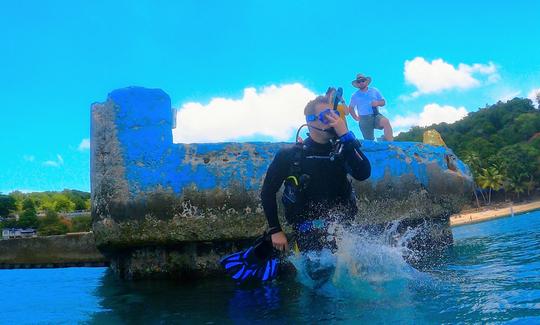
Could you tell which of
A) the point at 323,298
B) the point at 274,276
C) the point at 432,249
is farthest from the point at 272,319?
the point at 432,249

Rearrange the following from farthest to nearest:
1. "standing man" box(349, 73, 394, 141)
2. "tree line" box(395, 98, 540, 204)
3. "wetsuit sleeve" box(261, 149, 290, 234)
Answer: "tree line" box(395, 98, 540, 204) → "standing man" box(349, 73, 394, 141) → "wetsuit sleeve" box(261, 149, 290, 234)

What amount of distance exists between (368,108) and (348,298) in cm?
404

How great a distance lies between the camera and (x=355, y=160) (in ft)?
13.5

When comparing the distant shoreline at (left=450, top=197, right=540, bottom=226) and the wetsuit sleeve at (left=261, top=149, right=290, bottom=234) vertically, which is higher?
the wetsuit sleeve at (left=261, top=149, right=290, bottom=234)

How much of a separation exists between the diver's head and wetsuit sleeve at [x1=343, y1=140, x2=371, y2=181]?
0.18 metres

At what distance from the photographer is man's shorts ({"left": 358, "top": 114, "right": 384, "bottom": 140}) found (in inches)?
271

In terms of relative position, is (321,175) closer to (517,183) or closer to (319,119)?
(319,119)

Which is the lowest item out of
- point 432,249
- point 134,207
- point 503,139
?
point 432,249

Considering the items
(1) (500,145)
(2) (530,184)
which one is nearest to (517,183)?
(2) (530,184)

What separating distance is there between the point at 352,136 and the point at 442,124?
7456 centimetres

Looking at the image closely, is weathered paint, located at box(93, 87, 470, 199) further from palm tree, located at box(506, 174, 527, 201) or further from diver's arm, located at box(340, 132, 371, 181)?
palm tree, located at box(506, 174, 527, 201)

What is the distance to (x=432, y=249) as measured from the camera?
6.48 metres

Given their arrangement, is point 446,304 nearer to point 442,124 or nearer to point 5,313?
point 5,313

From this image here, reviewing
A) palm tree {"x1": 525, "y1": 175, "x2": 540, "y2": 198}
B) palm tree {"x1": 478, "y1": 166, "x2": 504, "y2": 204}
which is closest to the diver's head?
palm tree {"x1": 478, "y1": 166, "x2": 504, "y2": 204}
